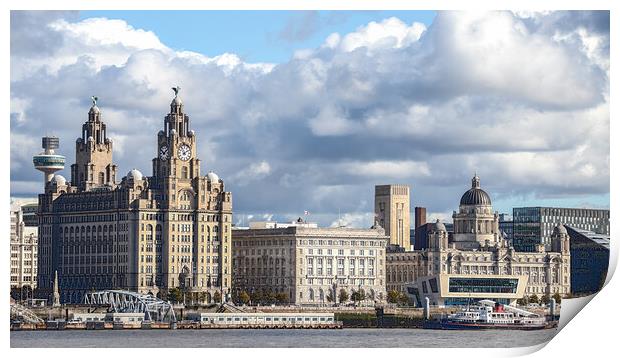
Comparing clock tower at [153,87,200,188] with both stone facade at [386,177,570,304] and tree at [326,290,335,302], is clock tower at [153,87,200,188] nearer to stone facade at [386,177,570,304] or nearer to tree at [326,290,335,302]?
tree at [326,290,335,302]

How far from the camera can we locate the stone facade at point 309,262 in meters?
139

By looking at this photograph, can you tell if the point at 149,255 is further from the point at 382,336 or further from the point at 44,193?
the point at 382,336

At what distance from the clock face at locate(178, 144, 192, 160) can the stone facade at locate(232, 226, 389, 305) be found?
10.0m

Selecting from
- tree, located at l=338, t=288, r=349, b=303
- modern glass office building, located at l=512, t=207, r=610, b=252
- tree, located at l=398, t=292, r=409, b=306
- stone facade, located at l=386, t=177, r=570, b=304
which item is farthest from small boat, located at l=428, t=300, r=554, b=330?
modern glass office building, located at l=512, t=207, r=610, b=252

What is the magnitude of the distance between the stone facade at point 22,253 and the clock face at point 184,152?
983 inches

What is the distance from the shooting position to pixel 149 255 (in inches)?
5202

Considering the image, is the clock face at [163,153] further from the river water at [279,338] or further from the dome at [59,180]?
the river water at [279,338]

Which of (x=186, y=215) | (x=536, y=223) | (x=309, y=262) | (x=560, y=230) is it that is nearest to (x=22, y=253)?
(x=186, y=215)

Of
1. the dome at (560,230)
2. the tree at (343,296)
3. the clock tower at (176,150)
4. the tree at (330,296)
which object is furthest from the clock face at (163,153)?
the dome at (560,230)

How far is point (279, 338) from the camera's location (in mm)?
97688

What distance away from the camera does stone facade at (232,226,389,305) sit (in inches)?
5458

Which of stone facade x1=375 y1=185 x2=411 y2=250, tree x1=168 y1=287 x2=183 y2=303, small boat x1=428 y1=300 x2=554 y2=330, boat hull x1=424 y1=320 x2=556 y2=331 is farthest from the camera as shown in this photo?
stone facade x1=375 y1=185 x2=411 y2=250
